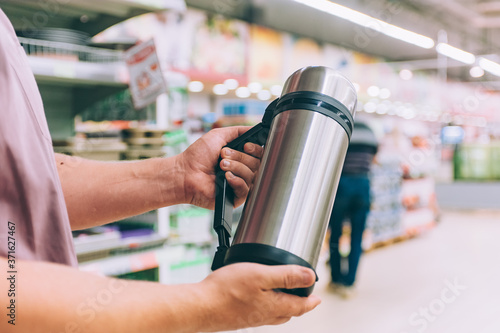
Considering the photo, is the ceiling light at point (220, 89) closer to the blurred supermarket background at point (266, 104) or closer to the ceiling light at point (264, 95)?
the blurred supermarket background at point (266, 104)

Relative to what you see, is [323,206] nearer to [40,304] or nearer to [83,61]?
[40,304]

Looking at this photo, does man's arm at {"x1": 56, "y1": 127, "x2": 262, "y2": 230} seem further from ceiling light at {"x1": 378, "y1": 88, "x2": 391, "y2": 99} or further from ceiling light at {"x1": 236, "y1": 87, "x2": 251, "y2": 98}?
ceiling light at {"x1": 378, "y1": 88, "x2": 391, "y2": 99}

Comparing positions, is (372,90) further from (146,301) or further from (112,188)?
(146,301)

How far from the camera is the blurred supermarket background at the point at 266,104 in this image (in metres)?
1.96

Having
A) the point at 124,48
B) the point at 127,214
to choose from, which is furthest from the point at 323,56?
the point at 127,214

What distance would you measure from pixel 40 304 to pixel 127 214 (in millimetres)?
534

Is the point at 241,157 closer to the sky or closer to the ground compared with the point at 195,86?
closer to the ground

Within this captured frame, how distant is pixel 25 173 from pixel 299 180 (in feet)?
1.48

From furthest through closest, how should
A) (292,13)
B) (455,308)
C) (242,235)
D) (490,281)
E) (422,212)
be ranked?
(292,13), (422,212), (490,281), (455,308), (242,235)

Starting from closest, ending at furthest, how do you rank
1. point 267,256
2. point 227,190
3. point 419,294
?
point 267,256, point 227,190, point 419,294

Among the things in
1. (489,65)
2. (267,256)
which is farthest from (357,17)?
(489,65)

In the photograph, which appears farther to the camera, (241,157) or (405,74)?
(405,74)

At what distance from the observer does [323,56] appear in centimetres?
1045

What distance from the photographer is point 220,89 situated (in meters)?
8.14
